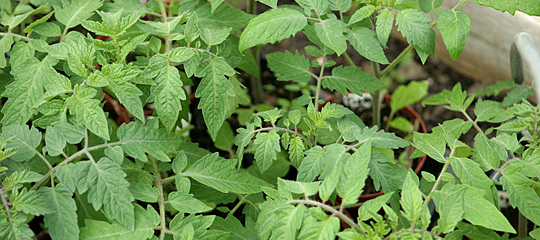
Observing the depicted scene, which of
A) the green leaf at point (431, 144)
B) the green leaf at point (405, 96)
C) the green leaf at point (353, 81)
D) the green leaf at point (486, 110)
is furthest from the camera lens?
the green leaf at point (405, 96)

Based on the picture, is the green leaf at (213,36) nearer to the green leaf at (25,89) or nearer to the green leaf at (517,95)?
the green leaf at (25,89)

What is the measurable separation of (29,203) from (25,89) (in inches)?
13.1

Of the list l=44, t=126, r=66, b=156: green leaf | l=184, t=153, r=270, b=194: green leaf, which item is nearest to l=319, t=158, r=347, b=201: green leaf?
l=184, t=153, r=270, b=194: green leaf

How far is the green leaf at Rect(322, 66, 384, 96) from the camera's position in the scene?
4.07 feet

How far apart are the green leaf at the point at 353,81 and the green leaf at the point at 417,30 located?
20 cm

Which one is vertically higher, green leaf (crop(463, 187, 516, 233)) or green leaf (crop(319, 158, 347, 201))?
green leaf (crop(319, 158, 347, 201))

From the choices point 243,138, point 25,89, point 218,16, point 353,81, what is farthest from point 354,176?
point 25,89

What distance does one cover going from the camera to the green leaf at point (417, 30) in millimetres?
1059

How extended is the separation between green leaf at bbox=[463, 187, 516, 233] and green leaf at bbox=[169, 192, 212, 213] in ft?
1.80

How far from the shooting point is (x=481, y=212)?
86 centimetres

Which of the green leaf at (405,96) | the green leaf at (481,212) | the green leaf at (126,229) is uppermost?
the green leaf at (481,212)

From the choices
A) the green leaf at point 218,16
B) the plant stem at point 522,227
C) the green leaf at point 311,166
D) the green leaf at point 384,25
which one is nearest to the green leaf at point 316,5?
the green leaf at point 384,25

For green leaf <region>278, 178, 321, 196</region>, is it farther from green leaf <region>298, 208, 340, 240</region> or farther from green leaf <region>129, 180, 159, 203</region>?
green leaf <region>129, 180, 159, 203</region>

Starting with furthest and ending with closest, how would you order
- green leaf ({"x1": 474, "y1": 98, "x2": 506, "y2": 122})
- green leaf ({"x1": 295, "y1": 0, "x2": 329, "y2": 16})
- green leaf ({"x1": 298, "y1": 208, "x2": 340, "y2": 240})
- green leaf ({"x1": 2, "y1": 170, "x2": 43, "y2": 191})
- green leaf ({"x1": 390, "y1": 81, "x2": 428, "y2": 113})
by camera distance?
green leaf ({"x1": 390, "y1": 81, "x2": 428, "y2": 113})
green leaf ({"x1": 474, "y1": 98, "x2": 506, "y2": 122})
green leaf ({"x1": 295, "y1": 0, "x2": 329, "y2": 16})
green leaf ({"x1": 2, "y1": 170, "x2": 43, "y2": 191})
green leaf ({"x1": 298, "y1": 208, "x2": 340, "y2": 240})
